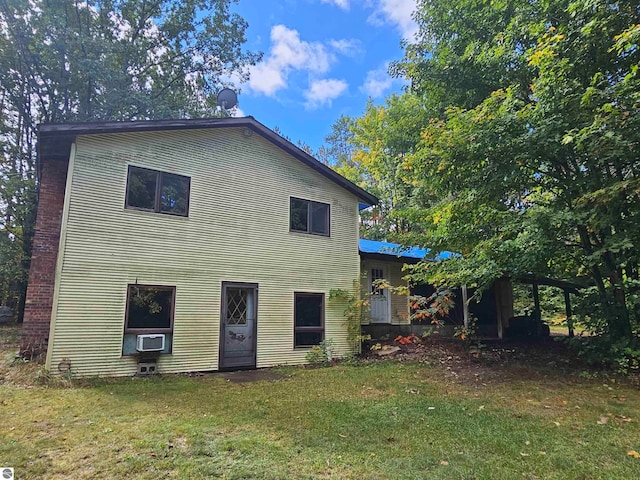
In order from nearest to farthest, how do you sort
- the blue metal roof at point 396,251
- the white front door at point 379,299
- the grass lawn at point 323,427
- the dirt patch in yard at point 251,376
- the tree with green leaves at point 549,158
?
the grass lawn at point 323,427 < the tree with green leaves at point 549,158 < the dirt patch in yard at point 251,376 < the blue metal roof at point 396,251 < the white front door at point 379,299

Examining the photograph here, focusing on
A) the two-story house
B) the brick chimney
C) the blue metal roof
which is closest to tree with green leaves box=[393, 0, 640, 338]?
the blue metal roof

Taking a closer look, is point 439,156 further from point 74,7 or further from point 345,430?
point 74,7

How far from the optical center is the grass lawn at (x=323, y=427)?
3.70 meters

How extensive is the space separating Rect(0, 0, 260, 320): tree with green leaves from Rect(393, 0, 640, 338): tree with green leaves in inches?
593

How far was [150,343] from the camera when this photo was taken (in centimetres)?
827

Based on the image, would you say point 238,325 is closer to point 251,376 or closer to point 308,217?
point 251,376

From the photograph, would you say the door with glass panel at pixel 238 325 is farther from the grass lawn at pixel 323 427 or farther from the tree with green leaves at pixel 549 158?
the tree with green leaves at pixel 549 158

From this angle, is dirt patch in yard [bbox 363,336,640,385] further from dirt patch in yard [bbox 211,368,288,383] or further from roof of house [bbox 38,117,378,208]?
roof of house [bbox 38,117,378,208]

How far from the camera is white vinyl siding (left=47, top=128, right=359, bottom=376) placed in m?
7.98

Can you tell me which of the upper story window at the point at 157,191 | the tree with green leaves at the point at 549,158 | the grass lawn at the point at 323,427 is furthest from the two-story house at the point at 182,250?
the tree with green leaves at the point at 549,158

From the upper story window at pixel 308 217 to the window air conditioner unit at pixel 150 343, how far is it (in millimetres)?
4381

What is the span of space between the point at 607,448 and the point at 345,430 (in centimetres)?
289

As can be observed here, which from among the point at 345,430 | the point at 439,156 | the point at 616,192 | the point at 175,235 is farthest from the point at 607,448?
the point at 175,235

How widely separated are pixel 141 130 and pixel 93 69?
1073cm
